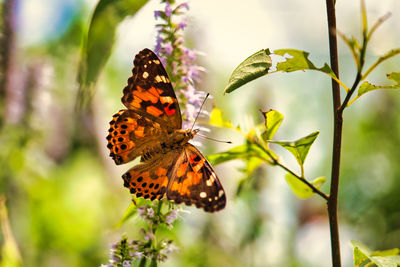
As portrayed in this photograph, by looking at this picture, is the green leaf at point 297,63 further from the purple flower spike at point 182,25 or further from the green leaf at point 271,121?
the purple flower spike at point 182,25

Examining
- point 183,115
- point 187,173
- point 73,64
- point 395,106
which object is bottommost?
point 187,173

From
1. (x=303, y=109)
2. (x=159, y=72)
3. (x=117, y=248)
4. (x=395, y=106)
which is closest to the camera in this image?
(x=117, y=248)

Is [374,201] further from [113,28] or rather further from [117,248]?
[113,28]

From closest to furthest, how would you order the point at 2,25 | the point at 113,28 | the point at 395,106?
the point at 113,28 < the point at 2,25 < the point at 395,106

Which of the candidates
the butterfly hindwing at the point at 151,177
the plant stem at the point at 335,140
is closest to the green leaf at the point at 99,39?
the plant stem at the point at 335,140

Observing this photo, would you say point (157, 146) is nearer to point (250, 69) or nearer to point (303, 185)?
point (303, 185)

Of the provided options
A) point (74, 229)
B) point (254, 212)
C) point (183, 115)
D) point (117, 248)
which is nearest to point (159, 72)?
point (183, 115)

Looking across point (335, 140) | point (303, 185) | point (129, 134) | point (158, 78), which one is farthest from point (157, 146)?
point (335, 140)
